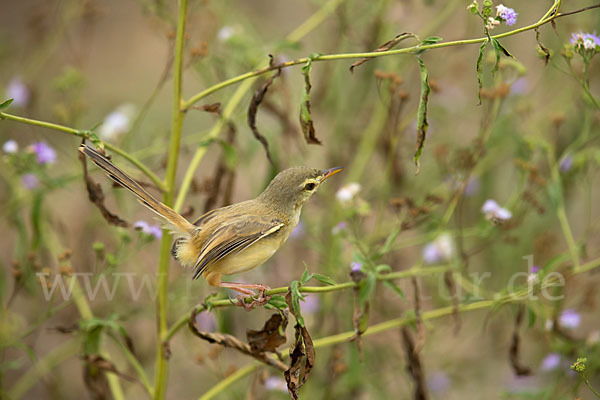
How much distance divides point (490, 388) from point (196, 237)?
4125 millimetres

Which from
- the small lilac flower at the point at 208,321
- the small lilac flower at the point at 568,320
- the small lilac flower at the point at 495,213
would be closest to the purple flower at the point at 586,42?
the small lilac flower at the point at 495,213

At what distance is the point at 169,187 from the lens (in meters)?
3.02

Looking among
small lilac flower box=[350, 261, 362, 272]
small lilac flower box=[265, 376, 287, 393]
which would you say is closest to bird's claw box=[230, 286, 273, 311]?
small lilac flower box=[350, 261, 362, 272]

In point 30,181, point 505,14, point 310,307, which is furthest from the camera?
point 310,307

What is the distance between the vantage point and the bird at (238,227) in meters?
2.85

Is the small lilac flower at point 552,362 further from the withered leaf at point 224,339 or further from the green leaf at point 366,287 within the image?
the withered leaf at point 224,339

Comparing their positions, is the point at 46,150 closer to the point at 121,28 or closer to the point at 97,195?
the point at 97,195

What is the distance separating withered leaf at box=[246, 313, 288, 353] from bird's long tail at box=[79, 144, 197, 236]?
0.54 metres

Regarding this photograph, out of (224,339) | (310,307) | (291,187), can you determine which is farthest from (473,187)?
(224,339)

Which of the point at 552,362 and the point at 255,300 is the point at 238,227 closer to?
the point at 255,300

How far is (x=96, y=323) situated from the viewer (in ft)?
9.93

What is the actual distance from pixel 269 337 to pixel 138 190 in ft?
2.72

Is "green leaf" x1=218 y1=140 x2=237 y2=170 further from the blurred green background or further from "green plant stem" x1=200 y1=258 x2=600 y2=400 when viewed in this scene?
"green plant stem" x1=200 y1=258 x2=600 y2=400

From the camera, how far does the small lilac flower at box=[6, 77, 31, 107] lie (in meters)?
5.05
